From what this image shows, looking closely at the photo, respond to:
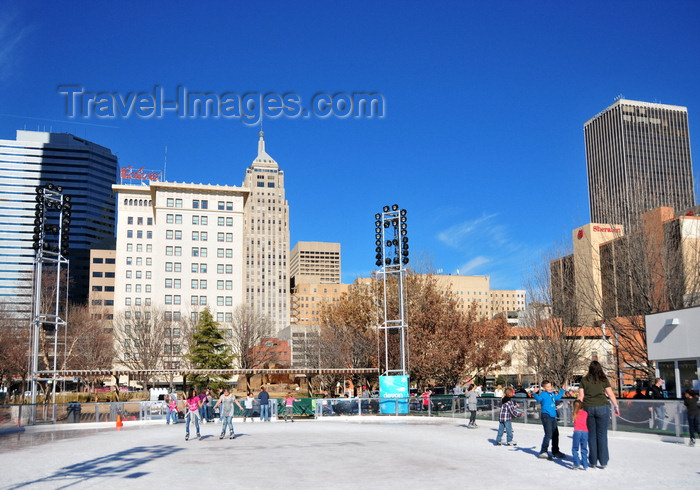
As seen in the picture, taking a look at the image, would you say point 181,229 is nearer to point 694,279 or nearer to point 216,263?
point 216,263

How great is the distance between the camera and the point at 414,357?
164 ft

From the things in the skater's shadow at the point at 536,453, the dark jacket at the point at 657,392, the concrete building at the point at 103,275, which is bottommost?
the skater's shadow at the point at 536,453

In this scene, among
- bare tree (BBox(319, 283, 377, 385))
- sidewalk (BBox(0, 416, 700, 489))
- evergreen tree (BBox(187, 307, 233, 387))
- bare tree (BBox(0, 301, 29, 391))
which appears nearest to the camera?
sidewalk (BBox(0, 416, 700, 489))

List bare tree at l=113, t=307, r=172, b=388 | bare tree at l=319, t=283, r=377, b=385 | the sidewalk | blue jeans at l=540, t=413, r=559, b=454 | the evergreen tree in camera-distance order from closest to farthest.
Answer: the sidewalk < blue jeans at l=540, t=413, r=559, b=454 < bare tree at l=319, t=283, r=377, b=385 < the evergreen tree < bare tree at l=113, t=307, r=172, b=388

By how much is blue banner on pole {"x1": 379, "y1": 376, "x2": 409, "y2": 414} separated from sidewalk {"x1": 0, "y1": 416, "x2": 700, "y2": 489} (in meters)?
10.7

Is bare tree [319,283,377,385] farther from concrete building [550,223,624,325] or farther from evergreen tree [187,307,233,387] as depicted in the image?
concrete building [550,223,624,325]

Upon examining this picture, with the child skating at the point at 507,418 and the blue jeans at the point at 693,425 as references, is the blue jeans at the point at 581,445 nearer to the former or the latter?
the child skating at the point at 507,418

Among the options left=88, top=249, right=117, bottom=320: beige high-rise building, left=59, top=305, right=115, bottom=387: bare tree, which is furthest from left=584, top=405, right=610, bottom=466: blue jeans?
left=88, top=249, right=117, bottom=320: beige high-rise building

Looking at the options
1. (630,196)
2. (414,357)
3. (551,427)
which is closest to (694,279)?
(630,196)

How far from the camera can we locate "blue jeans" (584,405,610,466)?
13961 mm

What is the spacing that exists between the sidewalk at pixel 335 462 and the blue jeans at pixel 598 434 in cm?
37

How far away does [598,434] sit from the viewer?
14305 mm

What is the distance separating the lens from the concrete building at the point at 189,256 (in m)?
114

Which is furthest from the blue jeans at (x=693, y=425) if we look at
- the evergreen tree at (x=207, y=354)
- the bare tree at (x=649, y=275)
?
the evergreen tree at (x=207, y=354)
